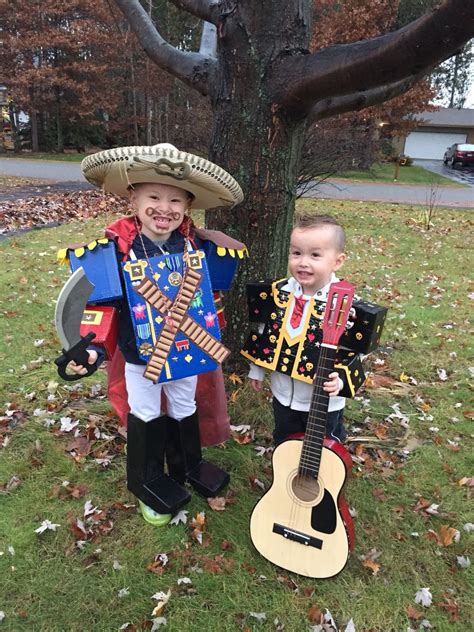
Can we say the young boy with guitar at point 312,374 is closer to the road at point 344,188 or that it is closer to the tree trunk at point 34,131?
the road at point 344,188

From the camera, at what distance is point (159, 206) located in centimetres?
239

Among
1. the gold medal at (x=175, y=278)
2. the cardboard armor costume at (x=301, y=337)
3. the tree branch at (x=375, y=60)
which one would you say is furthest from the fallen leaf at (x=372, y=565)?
the tree branch at (x=375, y=60)

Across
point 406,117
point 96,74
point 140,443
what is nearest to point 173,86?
point 96,74

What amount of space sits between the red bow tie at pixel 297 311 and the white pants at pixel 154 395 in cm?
62

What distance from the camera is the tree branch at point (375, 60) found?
7.04 ft

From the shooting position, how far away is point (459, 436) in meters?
3.84

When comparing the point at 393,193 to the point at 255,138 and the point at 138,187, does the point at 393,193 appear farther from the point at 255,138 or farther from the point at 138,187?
the point at 138,187

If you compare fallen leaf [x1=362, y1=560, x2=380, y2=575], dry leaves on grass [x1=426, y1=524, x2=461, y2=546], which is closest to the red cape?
fallen leaf [x1=362, y1=560, x2=380, y2=575]

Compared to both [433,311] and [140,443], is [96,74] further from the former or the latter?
[140,443]

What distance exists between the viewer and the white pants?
2660 millimetres

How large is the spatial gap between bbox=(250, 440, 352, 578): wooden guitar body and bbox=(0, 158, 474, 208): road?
42.3ft

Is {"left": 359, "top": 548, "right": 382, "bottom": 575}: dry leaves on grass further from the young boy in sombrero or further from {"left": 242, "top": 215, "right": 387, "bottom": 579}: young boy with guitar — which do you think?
the young boy in sombrero

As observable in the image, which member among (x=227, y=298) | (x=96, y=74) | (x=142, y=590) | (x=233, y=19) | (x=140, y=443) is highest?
(x=96, y=74)

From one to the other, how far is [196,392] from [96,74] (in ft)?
92.7
